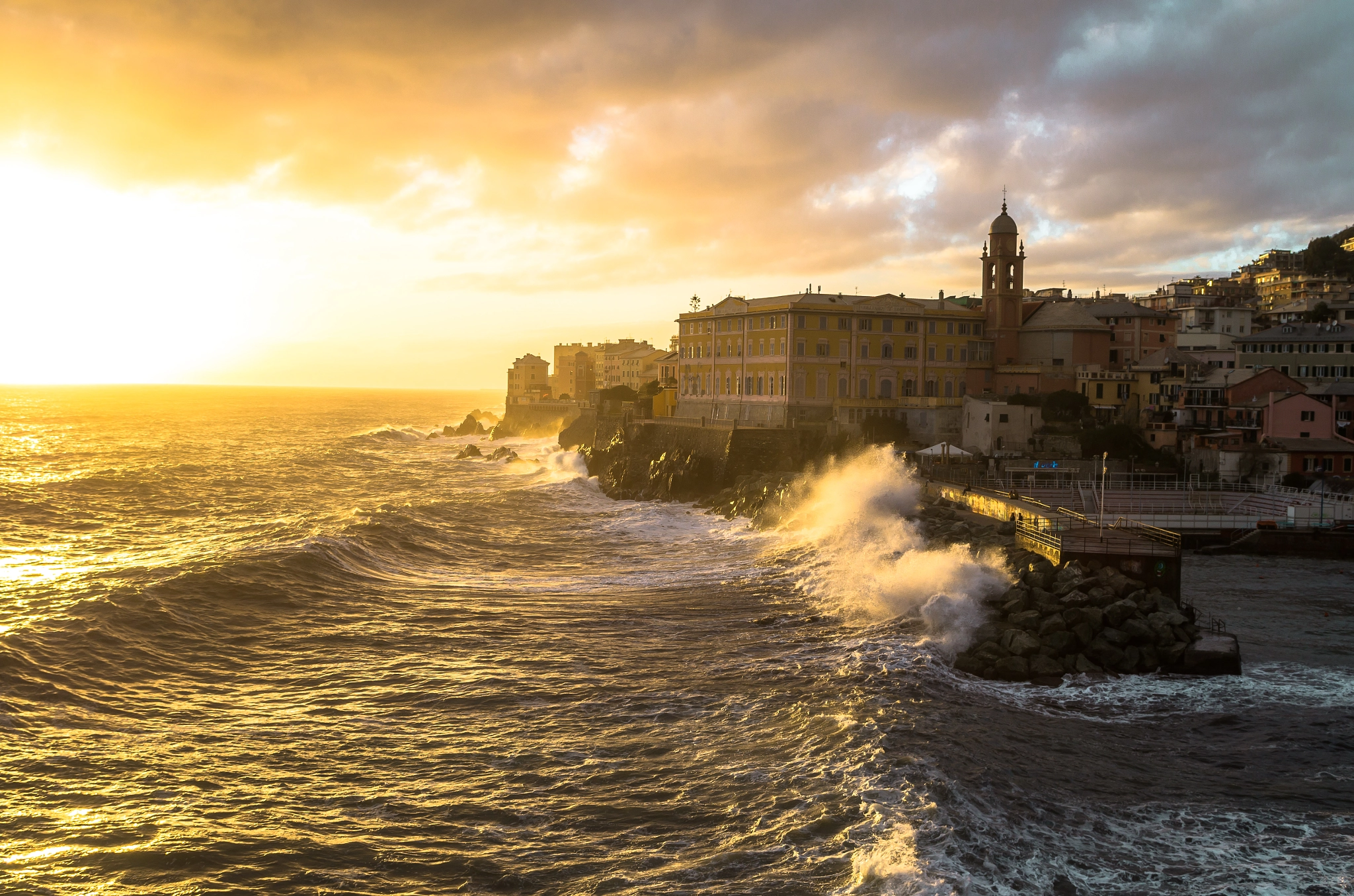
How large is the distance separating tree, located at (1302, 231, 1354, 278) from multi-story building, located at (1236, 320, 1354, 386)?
6228cm

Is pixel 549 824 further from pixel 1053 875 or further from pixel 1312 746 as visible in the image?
pixel 1312 746

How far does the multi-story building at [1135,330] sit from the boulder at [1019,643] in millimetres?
50119

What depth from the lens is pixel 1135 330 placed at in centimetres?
6988

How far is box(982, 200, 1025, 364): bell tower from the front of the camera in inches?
2687

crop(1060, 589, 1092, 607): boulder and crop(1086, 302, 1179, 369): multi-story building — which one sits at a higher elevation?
crop(1086, 302, 1179, 369): multi-story building

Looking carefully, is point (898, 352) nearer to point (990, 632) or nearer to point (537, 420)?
point (990, 632)

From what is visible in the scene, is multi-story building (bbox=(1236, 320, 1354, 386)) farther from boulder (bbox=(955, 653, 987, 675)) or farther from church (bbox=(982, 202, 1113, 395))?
boulder (bbox=(955, 653, 987, 675))

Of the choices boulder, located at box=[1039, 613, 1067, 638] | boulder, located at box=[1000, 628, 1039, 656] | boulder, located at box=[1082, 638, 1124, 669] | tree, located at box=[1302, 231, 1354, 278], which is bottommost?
boulder, located at box=[1082, 638, 1124, 669]

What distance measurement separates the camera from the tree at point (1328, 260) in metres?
123

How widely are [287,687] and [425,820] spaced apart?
829 cm

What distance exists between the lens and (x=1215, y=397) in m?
57.8

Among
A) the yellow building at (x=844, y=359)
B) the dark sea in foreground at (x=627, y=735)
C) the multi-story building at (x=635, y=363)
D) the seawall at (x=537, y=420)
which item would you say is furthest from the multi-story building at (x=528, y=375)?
the dark sea in foreground at (x=627, y=735)

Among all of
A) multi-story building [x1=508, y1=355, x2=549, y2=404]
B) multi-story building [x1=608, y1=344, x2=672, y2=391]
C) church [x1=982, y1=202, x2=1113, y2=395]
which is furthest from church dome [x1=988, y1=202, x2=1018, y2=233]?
multi-story building [x1=508, y1=355, x2=549, y2=404]

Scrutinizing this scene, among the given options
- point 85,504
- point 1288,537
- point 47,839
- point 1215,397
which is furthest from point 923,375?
point 47,839
